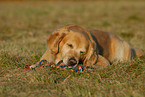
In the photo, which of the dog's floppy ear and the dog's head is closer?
the dog's head

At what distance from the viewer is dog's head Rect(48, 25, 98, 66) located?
374 centimetres

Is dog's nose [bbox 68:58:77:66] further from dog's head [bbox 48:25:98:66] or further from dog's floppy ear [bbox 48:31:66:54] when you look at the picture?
dog's floppy ear [bbox 48:31:66:54]

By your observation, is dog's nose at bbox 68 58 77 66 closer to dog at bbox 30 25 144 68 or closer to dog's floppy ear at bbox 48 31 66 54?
Answer: dog at bbox 30 25 144 68

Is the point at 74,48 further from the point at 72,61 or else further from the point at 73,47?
the point at 72,61

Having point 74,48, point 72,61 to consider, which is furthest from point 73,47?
point 72,61

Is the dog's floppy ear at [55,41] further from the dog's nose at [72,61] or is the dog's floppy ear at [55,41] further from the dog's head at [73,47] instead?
the dog's nose at [72,61]

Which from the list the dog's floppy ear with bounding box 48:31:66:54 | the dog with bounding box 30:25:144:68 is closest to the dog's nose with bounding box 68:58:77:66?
the dog with bounding box 30:25:144:68

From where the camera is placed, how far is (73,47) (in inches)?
147

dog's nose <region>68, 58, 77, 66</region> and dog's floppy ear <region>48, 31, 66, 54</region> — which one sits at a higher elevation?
dog's floppy ear <region>48, 31, 66, 54</region>

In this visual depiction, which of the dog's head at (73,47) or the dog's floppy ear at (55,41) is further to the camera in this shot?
the dog's floppy ear at (55,41)

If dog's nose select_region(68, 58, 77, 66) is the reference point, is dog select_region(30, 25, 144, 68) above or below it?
above

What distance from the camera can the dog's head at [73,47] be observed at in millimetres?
3740

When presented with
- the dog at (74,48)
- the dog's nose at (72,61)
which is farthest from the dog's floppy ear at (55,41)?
the dog's nose at (72,61)

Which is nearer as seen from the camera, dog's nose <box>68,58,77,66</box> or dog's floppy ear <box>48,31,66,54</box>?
dog's nose <box>68,58,77,66</box>
